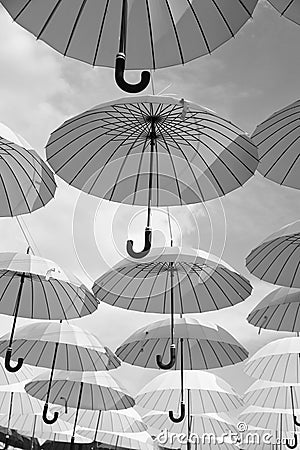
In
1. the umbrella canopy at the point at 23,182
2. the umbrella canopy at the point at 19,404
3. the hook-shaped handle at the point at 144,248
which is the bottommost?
the umbrella canopy at the point at 19,404

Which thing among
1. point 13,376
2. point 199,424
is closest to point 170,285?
point 13,376

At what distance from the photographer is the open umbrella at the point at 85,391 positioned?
6.98m

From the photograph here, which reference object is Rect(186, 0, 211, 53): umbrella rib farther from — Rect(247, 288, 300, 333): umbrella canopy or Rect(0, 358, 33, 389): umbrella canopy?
Rect(0, 358, 33, 389): umbrella canopy

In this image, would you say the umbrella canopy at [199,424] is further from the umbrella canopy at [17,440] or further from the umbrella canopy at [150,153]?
the umbrella canopy at [150,153]

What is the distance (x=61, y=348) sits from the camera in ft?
21.6

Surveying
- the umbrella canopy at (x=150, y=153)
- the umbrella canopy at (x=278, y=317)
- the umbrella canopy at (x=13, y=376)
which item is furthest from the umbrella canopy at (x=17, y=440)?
the umbrella canopy at (x=150, y=153)

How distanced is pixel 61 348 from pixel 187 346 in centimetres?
141

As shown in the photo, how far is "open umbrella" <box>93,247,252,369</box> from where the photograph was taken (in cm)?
522

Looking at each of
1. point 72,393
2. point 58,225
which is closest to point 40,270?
point 58,225

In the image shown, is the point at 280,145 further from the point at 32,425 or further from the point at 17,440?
the point at 17,440

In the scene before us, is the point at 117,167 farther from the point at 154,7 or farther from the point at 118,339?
the point at 118,339

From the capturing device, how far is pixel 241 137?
3439 mm

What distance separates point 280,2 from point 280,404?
648 cm

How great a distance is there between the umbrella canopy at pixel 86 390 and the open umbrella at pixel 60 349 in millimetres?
491
